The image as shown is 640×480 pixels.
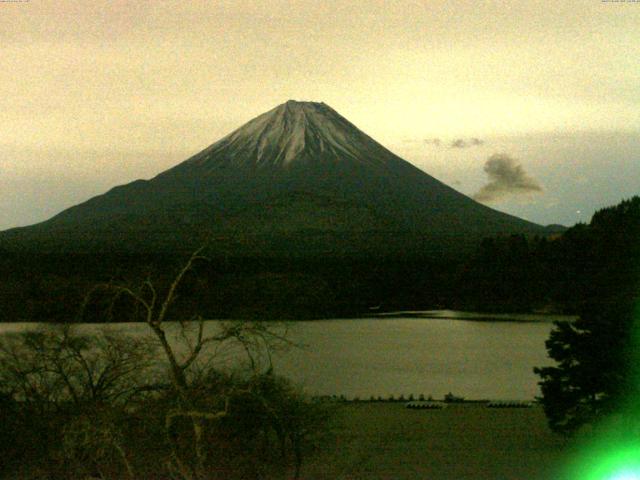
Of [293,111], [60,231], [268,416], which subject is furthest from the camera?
[293,111]

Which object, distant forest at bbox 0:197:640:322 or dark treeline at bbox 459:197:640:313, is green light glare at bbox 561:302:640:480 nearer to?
distant forest at bbox 0:197:640:322

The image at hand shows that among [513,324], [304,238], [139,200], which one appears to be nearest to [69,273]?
[513,324]

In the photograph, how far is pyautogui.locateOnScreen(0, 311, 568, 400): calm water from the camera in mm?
15812

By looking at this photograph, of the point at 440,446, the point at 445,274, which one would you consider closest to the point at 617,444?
the point at 440,446

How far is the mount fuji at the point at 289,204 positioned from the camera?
156ft

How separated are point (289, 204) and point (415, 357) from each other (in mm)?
32472

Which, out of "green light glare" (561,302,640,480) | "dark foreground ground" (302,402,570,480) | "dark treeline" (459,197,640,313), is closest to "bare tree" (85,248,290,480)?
"dark foreground ground" (302,402,570,480)

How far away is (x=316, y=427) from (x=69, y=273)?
21.7 metres

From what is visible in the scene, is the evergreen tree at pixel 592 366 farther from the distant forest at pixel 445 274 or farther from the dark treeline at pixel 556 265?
the dark treeline at pixel 556 265

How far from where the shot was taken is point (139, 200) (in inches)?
2279

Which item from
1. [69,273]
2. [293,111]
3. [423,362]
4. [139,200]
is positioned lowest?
[423,362]

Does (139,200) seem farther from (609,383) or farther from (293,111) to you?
(609,383)

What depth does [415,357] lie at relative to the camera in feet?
70.8

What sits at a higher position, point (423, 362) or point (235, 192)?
point (235, 192)
